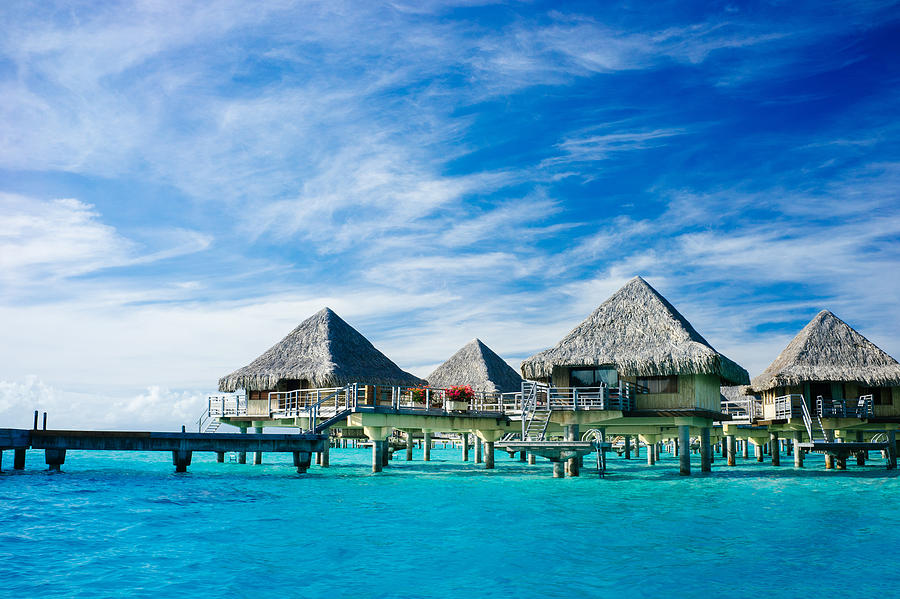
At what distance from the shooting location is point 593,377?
27328mm

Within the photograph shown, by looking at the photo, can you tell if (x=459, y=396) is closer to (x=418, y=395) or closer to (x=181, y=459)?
(x=418, y=395)

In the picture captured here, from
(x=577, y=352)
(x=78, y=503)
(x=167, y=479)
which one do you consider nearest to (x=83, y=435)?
(x=167, y=479)

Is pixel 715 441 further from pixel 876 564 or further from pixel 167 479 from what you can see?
pixel 876 564

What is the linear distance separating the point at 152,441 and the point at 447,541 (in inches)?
660

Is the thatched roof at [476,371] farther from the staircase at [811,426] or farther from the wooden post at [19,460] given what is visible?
the wooden post at [19,460]

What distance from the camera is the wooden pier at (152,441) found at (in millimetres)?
26766

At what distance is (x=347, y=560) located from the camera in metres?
12.0

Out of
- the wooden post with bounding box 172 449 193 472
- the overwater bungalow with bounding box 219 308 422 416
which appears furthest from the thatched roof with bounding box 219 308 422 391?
the wooden post with bounding box 172 449 193 472

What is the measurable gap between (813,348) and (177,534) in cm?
2915

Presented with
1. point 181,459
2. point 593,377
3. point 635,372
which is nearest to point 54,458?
point 181,459

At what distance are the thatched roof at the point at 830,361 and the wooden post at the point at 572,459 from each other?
1171 cm

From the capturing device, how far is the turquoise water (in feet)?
34.5

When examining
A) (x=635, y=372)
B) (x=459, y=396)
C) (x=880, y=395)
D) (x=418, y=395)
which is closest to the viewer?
(x=635, y=372)

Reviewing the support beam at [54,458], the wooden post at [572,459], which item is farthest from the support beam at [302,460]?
the wooden post at [572,459]
